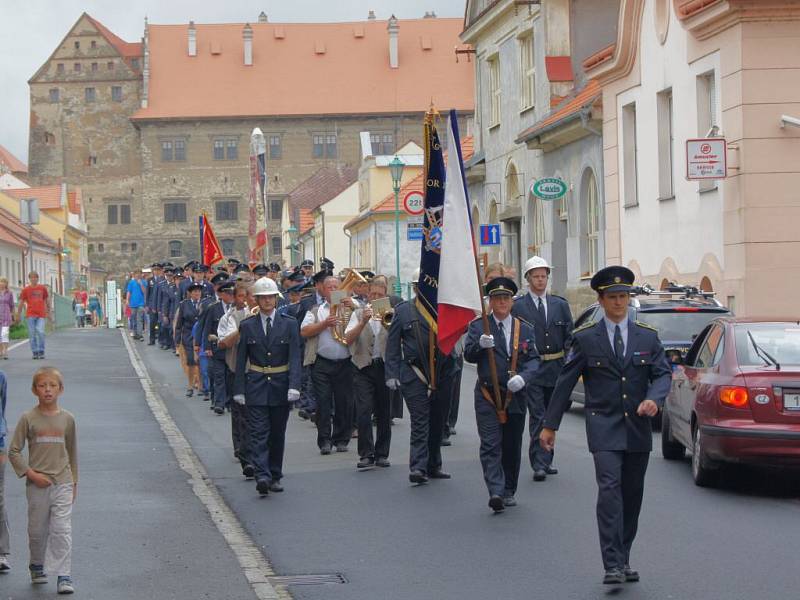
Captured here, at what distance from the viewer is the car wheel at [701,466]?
468 inches

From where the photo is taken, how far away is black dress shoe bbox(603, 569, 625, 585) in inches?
320

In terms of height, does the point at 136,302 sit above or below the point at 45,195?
below

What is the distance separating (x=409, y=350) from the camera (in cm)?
1301

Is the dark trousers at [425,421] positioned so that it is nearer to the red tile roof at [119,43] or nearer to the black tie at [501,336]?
the black tie at [501,336]

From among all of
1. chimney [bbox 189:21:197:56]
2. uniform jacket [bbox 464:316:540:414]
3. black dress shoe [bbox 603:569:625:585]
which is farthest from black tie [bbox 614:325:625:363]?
chimney [bbox 189:21:197:56]

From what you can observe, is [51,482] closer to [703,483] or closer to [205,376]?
[703,483]

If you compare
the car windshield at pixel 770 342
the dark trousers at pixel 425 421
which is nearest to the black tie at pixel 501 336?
the dark trousers at pixel 425 421

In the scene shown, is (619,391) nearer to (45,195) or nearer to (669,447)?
(669,447)

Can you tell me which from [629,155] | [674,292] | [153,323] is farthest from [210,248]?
[674,292]

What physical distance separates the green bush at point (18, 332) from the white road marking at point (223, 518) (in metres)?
26.3

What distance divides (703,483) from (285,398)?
11.4 ft

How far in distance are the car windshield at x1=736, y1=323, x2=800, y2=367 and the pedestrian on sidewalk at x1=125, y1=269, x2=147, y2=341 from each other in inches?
1219

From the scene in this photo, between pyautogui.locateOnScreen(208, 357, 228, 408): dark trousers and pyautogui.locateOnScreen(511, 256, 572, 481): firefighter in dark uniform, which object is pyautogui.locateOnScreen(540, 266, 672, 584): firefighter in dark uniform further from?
pyautogui.locateOnScreen(208, 357, 228, 408): dark trousers

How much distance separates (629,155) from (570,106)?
204 inches
